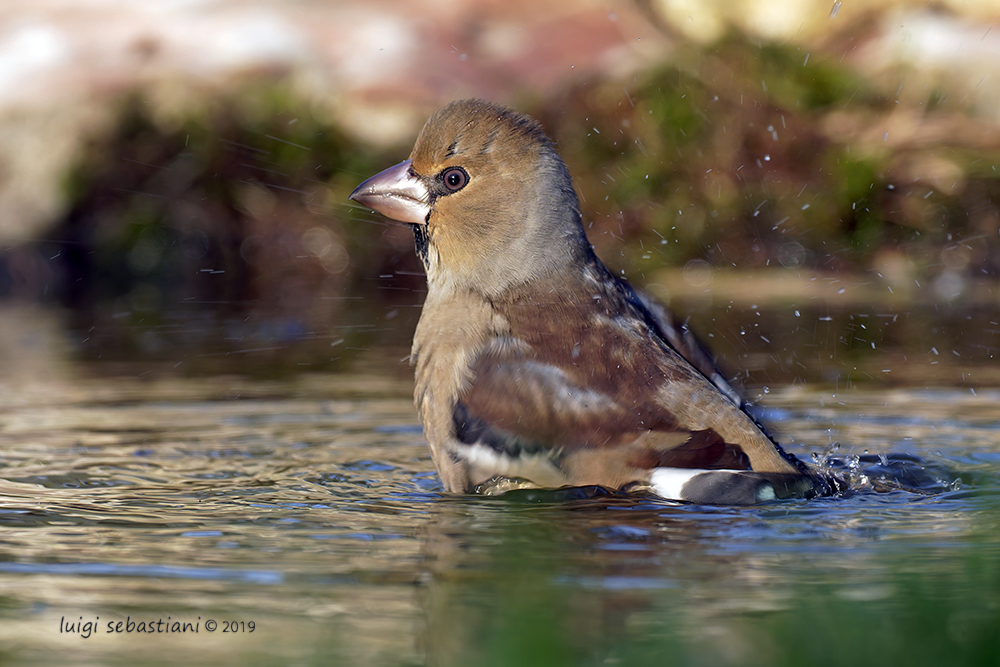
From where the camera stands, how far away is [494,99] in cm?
1252

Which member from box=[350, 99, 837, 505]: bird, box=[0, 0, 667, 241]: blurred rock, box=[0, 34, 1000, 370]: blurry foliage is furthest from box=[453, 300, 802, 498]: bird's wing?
box=[0, 0, 667, 241]: blurred rock

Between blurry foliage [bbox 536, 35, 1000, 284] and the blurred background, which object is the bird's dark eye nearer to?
the blurred background

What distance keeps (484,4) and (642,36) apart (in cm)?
163

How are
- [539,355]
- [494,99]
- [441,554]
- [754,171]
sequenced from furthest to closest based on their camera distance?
[494,99]
[754,171]
[539,355]
[441,554]

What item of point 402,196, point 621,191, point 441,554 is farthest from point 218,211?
point 441,554

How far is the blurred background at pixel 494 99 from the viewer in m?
11.1

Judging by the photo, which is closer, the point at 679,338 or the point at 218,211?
the point at 679,338

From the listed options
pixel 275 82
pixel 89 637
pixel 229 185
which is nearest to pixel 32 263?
pixel 229 185

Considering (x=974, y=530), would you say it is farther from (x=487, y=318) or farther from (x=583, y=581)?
(x=487, y=318)

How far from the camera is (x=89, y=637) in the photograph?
2582mm

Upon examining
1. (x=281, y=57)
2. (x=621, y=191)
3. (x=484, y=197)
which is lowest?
(x=484, y=197)

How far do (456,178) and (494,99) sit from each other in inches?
308

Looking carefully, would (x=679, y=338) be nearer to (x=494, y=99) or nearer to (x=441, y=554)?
(x=441, y=554)

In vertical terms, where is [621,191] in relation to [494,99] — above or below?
below
